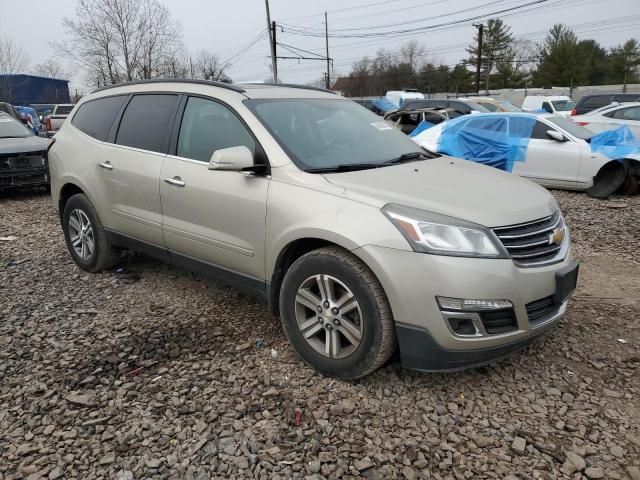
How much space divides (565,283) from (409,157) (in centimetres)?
143

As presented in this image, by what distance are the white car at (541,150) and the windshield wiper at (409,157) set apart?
5656 mm

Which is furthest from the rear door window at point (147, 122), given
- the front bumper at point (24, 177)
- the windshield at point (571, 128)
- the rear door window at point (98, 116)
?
→ the windshield at point (571, 128)

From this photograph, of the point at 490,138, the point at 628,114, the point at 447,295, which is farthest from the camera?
the point at 628,114

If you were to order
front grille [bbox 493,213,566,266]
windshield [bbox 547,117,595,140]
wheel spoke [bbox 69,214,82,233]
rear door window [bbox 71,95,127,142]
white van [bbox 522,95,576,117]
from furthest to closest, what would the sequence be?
1. white van [bbox 522,95,576,117]
2. windshield [bbox 547,117,595,140]
3. wheel spoke [bbox 69,214,82,233]
4. rear door window [bbox 71,95,127,142]
5. front grille [bbox 493,213,566,266]

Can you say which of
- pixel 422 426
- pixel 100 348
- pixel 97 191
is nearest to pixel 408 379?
pixel 422 426

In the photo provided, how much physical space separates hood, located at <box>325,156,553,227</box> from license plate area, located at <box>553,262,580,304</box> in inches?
13.5

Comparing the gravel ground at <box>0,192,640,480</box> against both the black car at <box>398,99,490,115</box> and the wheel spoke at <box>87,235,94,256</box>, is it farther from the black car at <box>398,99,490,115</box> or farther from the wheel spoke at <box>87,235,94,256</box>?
the black car at <box>398,99,490,115</box>

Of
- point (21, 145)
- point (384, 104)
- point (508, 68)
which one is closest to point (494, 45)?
point (508, 68)

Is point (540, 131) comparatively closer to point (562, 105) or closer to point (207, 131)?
point (207, 131)

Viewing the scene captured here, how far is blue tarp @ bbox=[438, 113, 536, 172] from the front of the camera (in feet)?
29.8

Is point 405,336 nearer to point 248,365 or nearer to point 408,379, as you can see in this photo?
point 408,379

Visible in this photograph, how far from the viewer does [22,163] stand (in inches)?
347

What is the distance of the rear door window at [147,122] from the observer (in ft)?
12.9

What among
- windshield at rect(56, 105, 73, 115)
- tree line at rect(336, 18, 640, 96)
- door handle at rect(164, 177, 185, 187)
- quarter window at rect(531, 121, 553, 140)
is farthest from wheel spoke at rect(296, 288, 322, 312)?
tree line at rect(336, 18, 640, 96)
